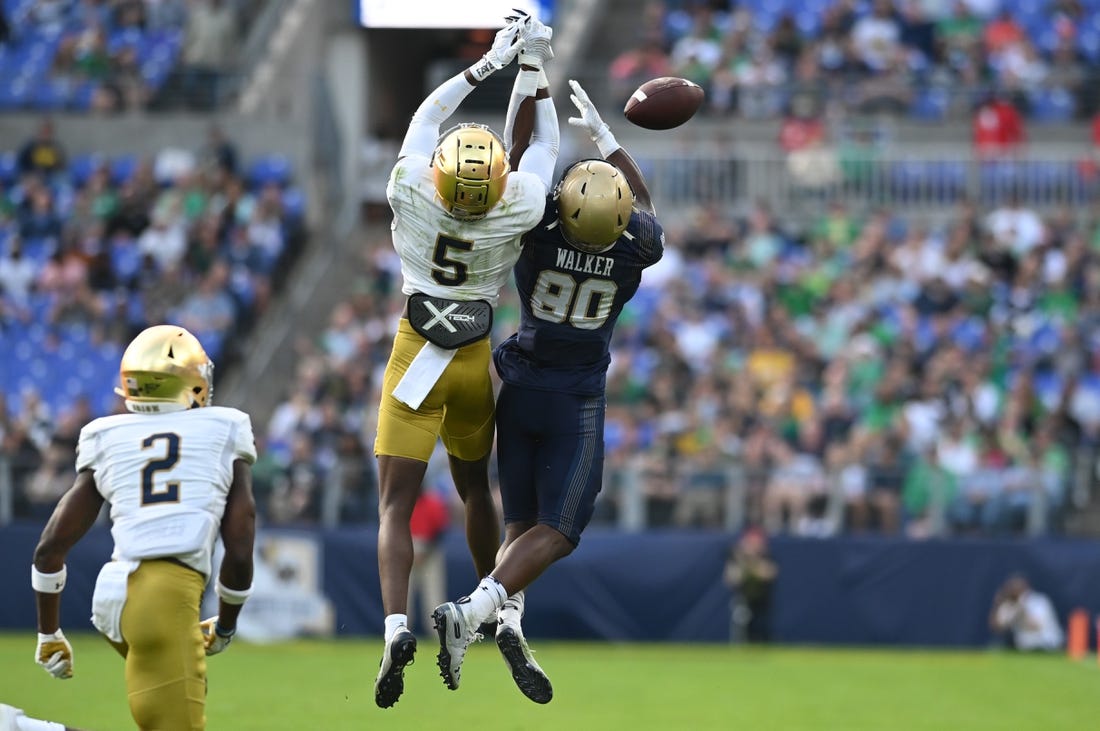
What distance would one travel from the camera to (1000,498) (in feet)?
52.4

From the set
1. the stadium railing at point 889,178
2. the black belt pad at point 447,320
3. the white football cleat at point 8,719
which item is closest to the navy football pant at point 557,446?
the black belt pad at point 447,320

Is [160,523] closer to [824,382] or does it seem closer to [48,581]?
[48,581]

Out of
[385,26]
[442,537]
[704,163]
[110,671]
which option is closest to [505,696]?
[110,671]

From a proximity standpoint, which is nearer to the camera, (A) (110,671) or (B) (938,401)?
(A) (110,671)

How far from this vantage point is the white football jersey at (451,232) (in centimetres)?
767

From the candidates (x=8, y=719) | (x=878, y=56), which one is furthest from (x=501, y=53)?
(x=878, y=56)

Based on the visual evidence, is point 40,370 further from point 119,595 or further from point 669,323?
point 119,595

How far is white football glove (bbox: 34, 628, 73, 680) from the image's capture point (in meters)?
6.72

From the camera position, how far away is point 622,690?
1227cm

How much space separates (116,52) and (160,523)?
54.8 ft

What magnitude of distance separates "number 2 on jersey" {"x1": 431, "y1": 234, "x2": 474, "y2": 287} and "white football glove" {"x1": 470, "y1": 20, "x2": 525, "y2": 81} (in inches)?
30.3

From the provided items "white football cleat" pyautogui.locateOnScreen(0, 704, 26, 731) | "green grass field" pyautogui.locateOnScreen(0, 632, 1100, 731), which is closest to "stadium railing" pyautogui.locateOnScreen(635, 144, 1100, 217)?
"green grass field" pyautogui.locateOnScreen(0, 632, 1100, 731)

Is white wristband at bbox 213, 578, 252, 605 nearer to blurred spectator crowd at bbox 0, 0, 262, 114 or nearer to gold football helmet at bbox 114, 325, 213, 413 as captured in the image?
gold football helmet at bbox 114, 325, 213, 413

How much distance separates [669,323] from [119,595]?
40.5ft
